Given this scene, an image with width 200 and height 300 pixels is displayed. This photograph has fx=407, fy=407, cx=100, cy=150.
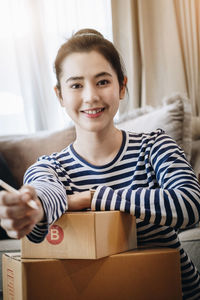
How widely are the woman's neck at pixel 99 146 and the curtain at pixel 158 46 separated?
1.54 meters

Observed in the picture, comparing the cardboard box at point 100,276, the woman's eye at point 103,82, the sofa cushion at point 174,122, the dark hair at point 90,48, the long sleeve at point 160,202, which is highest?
the dark hair at point 90,48

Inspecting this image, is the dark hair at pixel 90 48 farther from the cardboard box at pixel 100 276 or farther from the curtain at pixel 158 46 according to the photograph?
the curtain at pixel 158 46

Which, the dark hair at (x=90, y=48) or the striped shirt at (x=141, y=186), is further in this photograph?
the dark hair at (x=90, y=48)

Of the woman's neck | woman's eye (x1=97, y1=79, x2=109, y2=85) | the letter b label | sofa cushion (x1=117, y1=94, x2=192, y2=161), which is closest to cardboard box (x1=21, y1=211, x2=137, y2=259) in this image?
the letter b label

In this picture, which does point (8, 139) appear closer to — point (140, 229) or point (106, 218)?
point (140, 229)

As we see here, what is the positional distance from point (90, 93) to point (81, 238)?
46cm

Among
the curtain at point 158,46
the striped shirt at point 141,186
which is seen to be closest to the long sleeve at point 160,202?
the striped shirt at point 141,186

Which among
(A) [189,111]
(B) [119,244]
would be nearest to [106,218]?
(B) [119,244]

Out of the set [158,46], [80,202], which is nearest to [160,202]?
[80,202]

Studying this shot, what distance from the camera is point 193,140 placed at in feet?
6.80

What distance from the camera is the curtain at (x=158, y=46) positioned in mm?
2732

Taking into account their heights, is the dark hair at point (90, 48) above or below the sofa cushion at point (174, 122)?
above

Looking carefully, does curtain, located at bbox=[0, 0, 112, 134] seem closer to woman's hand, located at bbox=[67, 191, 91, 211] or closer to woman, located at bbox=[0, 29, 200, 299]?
woman, located at bbox=[0, 29, 200, 299]

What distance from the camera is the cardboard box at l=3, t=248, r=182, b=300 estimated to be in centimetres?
89
